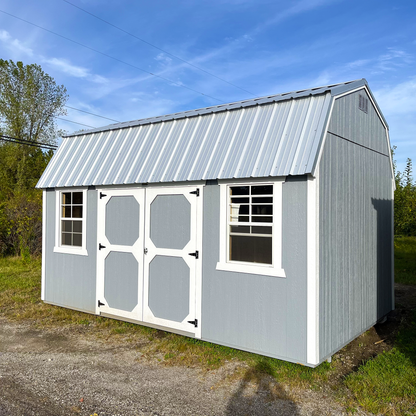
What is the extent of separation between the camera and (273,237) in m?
4.48

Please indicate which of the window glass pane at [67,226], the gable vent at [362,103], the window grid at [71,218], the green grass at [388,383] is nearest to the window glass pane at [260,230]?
the green grass at [388,383]

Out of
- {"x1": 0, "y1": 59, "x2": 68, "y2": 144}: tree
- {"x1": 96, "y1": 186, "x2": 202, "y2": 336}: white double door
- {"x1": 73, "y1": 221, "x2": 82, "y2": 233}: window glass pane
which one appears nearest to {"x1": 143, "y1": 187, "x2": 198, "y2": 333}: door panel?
{"x1": 96, "y1": 186, "x2": 202, "y2": 336}: white double door

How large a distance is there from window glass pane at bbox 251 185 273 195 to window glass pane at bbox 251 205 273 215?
16cm

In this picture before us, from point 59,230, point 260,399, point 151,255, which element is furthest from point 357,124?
point 59,230

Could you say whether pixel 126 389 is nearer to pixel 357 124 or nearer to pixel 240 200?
pixel 240 200

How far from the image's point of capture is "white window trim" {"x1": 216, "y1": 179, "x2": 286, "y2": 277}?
443cm

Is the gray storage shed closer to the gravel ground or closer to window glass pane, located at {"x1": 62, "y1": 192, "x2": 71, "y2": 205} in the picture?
window glass pane, located at {"x1": 62, "y1": 192, "x2": 71, "y2": 205}

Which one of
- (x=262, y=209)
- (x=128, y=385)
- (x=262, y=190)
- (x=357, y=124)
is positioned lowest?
(x=128, y=385)

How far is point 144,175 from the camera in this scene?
559cm

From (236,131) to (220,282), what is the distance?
200cm

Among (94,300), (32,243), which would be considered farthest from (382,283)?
(32,243)

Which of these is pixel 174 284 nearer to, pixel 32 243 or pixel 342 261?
pixel 342 261

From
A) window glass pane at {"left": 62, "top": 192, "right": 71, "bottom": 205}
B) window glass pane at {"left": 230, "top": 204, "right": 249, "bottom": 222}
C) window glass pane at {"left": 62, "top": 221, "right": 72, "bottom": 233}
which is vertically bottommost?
window glass pane at {"left": 62, "top": 221, "right": 72, "bottom": 233}

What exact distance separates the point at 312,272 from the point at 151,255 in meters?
2.46
